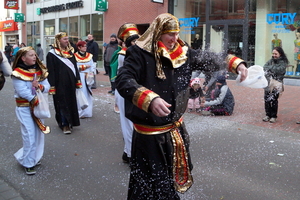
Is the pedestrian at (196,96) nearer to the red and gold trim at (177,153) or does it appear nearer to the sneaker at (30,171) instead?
the sneaker at (30,171)

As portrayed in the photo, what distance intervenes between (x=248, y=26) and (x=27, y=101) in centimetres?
1194

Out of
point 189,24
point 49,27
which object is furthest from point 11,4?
point 189,24

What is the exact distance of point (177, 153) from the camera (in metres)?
2.82

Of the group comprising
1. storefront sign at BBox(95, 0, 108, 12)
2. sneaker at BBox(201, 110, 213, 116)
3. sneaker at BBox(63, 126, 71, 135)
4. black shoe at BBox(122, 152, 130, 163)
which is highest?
storefront sign at BBox(95, 0, 108, 12)

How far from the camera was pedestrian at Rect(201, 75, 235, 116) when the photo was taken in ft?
27.5

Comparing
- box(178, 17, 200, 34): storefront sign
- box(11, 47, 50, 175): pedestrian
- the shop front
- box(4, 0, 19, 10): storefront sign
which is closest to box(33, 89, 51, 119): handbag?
box(11, 47, 50, 175): pedestrian

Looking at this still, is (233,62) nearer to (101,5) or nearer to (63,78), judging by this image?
(63,78)

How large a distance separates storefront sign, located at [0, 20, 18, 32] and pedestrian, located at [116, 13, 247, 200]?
1302 inches

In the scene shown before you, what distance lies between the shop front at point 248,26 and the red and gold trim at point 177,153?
33.5 ft

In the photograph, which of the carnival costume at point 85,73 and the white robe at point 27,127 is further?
the carnival costume at point 85,73

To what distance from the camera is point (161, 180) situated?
271 centimetres

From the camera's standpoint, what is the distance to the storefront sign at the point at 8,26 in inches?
1283

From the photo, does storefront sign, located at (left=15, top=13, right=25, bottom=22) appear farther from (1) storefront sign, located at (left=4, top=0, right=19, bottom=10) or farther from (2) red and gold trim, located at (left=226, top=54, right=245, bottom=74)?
(2) red and gold trim, located at (left=226, top=54, right=245, bottom=74)

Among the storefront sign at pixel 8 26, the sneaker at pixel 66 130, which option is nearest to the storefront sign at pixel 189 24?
the sneaker at pixel 66 130
